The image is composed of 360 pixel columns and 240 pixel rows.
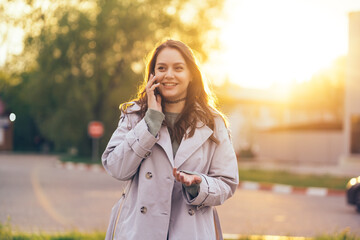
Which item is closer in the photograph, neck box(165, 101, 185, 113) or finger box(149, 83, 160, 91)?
finger box(149, 83, 160, 91)

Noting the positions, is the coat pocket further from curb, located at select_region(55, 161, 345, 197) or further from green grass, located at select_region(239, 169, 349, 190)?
green grass, located at select_region(239, 169, 349, 190)

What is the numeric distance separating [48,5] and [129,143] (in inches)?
918

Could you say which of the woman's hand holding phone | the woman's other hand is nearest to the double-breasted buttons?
the woman's other hand

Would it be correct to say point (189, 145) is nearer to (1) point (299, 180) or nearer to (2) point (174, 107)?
(2) point (174, 107)

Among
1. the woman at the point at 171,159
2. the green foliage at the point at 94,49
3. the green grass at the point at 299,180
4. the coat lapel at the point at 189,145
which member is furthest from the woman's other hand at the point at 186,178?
the green foliage at the point at 94,49

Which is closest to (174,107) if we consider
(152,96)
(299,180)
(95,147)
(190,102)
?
(190,102)

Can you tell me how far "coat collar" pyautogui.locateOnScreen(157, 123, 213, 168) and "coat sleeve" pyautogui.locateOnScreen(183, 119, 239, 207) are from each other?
101 millimetres

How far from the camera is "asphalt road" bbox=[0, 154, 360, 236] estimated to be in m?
8.37

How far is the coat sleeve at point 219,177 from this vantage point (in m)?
2.61

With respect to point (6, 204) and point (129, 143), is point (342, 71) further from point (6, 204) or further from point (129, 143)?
point (129, 143)

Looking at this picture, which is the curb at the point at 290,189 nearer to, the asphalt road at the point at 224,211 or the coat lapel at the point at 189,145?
the asphalt road at the point at 224,211

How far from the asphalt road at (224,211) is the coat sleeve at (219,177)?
147 inches

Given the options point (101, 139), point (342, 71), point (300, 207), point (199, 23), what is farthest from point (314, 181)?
point (342, 71)

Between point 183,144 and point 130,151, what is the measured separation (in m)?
0.27
